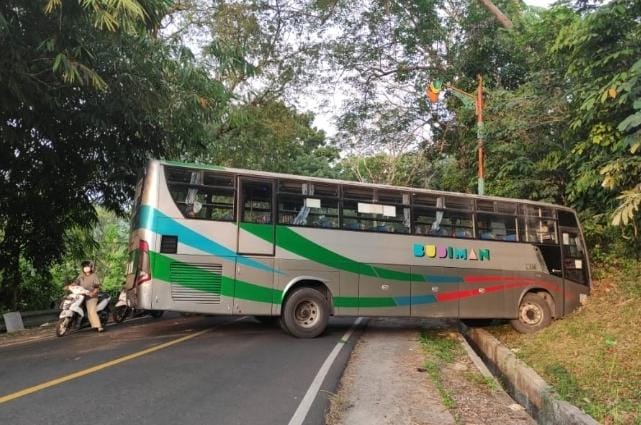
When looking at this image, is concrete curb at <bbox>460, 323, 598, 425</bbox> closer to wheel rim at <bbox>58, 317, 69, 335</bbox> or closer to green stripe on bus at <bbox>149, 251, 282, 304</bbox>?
green stripe on bus at <bbox>149, 251, 282, 304</bbox>

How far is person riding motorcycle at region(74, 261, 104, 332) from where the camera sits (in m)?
10.7

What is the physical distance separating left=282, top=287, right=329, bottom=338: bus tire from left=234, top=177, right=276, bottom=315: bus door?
0.42m

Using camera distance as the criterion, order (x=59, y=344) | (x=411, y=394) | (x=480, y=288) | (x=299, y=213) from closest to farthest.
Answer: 1. (x=411, y=394)
2. (x=59, y=344)
3. (x=299, y=213)
4. (x=480, y=288)

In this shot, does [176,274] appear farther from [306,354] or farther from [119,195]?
[119,195]

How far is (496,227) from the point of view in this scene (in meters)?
12.1

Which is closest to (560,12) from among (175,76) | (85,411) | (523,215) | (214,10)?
(523,215)

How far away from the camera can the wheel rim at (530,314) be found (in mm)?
12227

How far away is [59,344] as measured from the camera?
29.9 ft

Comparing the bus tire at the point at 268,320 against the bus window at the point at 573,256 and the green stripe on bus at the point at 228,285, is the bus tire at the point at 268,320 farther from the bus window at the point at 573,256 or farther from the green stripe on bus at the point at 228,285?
the bus window at the point at 573,256

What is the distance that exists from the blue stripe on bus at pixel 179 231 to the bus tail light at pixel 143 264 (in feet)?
0.97

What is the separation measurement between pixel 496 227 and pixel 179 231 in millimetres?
6803

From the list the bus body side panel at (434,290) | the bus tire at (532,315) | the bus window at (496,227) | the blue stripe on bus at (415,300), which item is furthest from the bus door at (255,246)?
the bus tire at (532,315)

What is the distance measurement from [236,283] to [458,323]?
726 cm

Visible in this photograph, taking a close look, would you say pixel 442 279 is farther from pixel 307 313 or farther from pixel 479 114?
pixel 479 114
